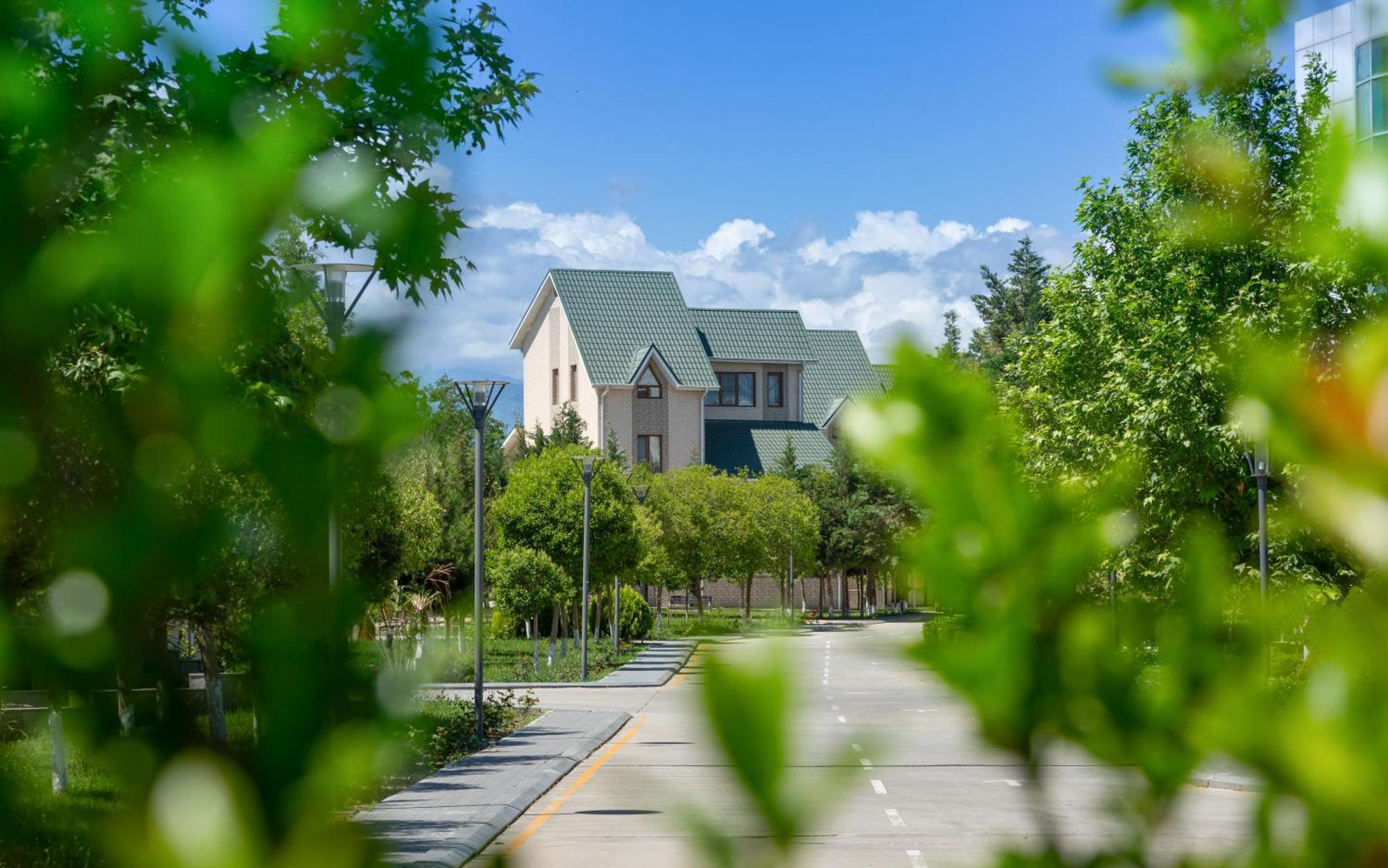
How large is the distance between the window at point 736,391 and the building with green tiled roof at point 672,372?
59 millimetres

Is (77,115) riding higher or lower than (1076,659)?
higher

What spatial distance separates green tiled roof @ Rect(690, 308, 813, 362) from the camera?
87.4m

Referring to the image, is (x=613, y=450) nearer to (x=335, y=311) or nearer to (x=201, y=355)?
(x=335, y=311)

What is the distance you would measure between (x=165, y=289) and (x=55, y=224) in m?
0.18

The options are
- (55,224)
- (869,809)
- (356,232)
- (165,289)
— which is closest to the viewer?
(165,289)

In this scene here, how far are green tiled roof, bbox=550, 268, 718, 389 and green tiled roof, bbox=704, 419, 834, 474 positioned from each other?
4496 millimetres

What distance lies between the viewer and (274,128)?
3.25 feet

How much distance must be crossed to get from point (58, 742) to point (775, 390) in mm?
88900

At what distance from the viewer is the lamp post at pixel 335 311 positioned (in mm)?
948

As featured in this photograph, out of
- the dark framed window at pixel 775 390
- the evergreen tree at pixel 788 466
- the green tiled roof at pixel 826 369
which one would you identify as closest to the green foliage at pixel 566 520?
the evergreen tree at pixel 788 466

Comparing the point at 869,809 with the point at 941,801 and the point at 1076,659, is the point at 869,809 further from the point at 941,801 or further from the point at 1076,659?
the point at 1076,659

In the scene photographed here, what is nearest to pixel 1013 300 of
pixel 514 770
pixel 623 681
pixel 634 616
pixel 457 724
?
pixel 634 616

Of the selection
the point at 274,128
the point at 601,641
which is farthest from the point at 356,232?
the point at 601,641

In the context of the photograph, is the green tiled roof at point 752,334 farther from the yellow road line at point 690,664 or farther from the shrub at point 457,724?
the yellow road line at point 690,664
